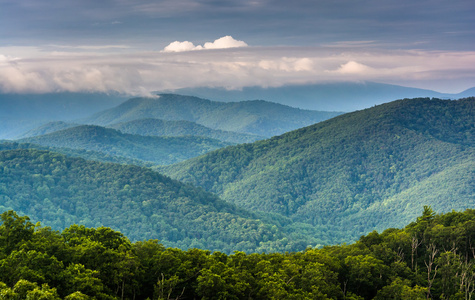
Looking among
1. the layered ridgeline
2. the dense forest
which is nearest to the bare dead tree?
the dense forest

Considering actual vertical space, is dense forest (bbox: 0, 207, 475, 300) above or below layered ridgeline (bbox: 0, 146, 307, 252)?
above

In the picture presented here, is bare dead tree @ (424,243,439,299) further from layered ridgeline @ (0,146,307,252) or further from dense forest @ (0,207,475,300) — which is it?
layered ridgeline @ (0,146,307,252)

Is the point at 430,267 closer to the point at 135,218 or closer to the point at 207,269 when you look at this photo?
the point at 207,269

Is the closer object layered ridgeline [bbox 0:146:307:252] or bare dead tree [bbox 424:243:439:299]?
bare dead tree [bbox 424:243:439:299]

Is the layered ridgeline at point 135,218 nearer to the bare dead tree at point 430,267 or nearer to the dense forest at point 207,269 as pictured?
the bare dead tree at point 430,267

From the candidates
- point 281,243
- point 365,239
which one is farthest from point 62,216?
point 365,239

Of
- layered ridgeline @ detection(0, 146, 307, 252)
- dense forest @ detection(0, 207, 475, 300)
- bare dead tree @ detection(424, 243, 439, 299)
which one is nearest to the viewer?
dense forest @ detection(0, 207, 475, 300)

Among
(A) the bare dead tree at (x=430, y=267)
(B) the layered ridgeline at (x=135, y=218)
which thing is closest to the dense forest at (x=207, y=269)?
(A) the bare dead tree at (x=430, y=267)

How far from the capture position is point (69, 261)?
42.4 m

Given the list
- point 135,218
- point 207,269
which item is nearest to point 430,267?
point 207,269

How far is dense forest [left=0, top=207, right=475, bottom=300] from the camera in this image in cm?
3738

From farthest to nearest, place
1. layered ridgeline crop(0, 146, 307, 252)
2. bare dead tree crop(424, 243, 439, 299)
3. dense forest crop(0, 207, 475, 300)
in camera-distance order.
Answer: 1. layered ridgeline crop(0, 146, 307, 252)
2. bare dead tree crop(424, 243, 439, 299)
3. dense forest crop(0, 207, 475, 300)

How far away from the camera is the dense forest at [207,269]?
37.4 metres

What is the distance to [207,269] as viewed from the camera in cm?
4612
